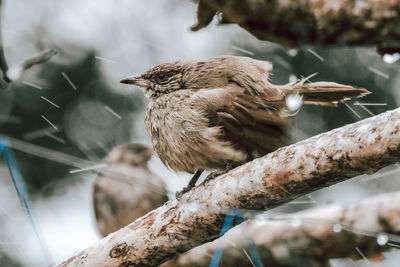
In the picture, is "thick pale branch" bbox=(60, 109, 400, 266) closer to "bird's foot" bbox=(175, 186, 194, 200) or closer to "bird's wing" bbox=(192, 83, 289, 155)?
"bird's foot" bbox=(175, 186, 194, 200)

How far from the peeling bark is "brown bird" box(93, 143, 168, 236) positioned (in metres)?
0.60

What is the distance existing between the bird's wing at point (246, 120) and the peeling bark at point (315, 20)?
19cm

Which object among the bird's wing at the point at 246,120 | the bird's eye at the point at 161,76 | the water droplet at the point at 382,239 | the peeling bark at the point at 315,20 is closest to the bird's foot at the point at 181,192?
the bird's wing at the point at 246,120

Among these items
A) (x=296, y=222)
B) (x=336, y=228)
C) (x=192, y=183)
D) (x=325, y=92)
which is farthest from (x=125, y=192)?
(x=325, y=92)

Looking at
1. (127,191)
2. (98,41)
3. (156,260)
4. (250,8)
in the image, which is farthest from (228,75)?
(98,41)

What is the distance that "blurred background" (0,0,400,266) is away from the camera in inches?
85.4

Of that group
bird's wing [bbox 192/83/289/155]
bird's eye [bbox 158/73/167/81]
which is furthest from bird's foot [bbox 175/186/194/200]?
bird's eye [bbox 158/73/167/81]

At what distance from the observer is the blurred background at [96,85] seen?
7.11 ft

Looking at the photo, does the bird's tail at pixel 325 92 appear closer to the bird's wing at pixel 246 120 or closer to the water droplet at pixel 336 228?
the bird's wing at pixel 246 120

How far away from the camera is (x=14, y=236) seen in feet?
6.46

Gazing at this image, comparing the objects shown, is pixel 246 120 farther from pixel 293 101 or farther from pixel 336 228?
pixel 336 228

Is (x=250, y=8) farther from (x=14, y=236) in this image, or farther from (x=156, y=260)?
(x=14, y=236)

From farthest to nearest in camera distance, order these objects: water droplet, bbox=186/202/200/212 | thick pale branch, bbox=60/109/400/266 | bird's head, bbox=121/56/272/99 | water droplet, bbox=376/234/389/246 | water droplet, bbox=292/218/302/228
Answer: water droplet, bbox=292/218/302/228, water droplet, bbox=376/234/389/246, bird's head, bbox=121/56/272/99, water droplet, bbox=186/202/200/212, thick pale branch, bbox=60/109/400/266

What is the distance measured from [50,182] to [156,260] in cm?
171
